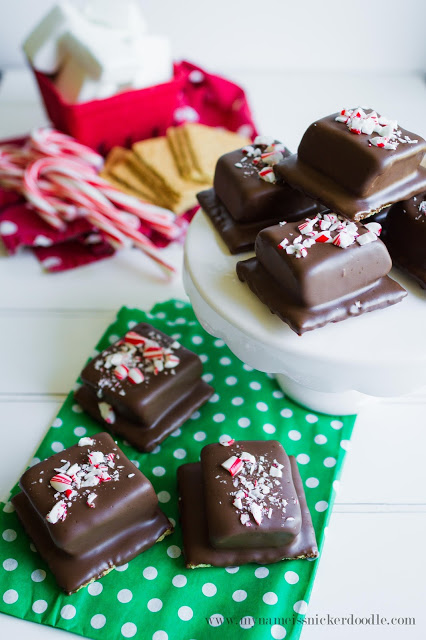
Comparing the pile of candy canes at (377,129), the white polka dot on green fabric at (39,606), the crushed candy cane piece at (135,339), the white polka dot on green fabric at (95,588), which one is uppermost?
the pile of candy canes at (377,129)

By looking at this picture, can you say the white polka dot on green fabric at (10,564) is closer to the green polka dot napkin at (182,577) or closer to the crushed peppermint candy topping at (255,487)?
the green polka dot napkin at (182,577)

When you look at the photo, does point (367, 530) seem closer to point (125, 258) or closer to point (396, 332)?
point (396, 332)

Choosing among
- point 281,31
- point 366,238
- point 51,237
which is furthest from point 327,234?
point 281,31

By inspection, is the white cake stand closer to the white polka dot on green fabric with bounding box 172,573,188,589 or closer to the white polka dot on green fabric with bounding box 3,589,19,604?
the white polka dot on green fabric with bounding box 172,573,188,589

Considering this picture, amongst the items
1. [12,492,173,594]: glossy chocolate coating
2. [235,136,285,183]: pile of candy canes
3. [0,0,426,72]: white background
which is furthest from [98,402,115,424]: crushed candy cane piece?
[0,0,426,72]: white background

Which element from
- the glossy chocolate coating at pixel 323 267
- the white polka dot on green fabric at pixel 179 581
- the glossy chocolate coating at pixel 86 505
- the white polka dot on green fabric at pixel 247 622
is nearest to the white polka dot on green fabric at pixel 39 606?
the glossy chocolate coating at pixel 86 505

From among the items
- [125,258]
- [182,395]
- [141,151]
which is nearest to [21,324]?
[125,258]
